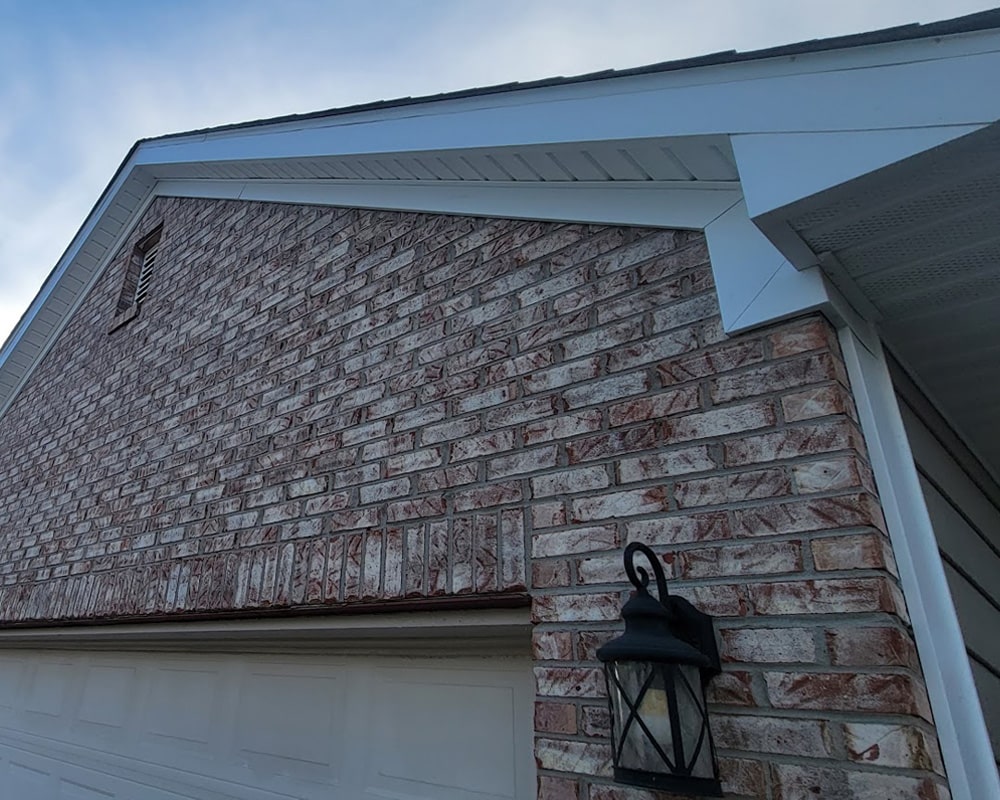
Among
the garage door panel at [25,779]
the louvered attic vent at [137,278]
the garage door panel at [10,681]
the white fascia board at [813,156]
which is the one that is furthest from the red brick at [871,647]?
the garage door panel at [10,681]

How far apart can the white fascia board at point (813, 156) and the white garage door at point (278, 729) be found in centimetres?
131

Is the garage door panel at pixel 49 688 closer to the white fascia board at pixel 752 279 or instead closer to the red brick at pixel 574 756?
the red brick at pixel 574 756

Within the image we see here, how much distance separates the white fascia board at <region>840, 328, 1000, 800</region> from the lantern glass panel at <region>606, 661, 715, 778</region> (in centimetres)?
38

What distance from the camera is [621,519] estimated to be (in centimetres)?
136

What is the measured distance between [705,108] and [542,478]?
0.95 m

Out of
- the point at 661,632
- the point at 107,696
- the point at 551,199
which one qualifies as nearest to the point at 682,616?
the point at 661,632

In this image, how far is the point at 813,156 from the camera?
3.69 ft

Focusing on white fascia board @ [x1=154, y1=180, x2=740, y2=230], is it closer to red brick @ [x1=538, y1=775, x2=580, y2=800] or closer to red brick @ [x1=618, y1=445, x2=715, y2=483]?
red brick @ [x1=618, y1=445, x2=715, y2=483]

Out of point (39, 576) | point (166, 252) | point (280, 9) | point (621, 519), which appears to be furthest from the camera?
point (166, 252)

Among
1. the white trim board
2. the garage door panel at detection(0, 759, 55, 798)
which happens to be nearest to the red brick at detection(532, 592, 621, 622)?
the white trim board

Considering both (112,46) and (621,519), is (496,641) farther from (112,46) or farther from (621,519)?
(112,46)

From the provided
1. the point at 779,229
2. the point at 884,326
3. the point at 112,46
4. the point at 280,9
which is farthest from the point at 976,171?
the point at 112,46

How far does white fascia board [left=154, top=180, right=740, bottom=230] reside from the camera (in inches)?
60.9

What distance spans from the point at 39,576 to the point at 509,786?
298 cm
